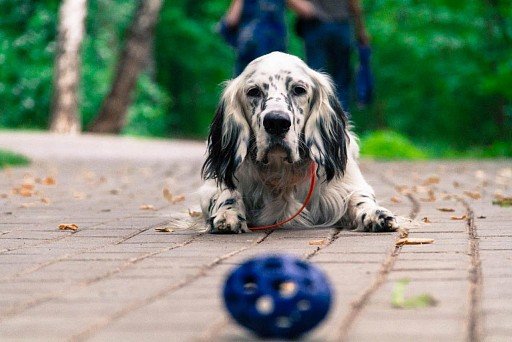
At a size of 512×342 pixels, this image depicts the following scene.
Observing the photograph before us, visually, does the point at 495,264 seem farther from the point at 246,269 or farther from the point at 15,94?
the point at 15,94

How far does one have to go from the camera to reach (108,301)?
3625mm

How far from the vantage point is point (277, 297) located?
2.90m

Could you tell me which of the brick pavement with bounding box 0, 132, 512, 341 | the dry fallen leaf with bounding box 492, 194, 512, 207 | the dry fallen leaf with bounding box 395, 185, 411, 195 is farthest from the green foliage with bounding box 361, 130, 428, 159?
the dry fallen leaf with bounding box 492, 194, 512, 207

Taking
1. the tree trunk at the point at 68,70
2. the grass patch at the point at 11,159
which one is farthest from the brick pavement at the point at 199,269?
the tree trunk at the point at 68,70

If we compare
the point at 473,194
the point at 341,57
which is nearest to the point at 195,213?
the point at 473,194

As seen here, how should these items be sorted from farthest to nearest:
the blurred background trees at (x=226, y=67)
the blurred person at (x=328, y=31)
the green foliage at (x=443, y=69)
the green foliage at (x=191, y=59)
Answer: the green foliage at (x=191, y=59)
the blurred background trees at (x=226, y=67)
the green foliage at (x=443, y=69)
the blurred person at (x=328, y=31)

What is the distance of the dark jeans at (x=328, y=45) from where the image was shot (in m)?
10.6

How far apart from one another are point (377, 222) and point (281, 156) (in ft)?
2.17

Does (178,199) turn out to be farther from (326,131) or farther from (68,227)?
(326,131)

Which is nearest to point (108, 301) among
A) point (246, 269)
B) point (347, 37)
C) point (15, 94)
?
point (246, 269)

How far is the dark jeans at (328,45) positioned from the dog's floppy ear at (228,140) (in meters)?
4.46

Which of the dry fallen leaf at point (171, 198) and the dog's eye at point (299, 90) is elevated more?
the dog's eye at point (299, 90)

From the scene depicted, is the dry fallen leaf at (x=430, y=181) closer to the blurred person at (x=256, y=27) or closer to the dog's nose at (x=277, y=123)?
the blurred person at (x=256, y=27)

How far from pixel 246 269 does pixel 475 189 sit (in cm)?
641
